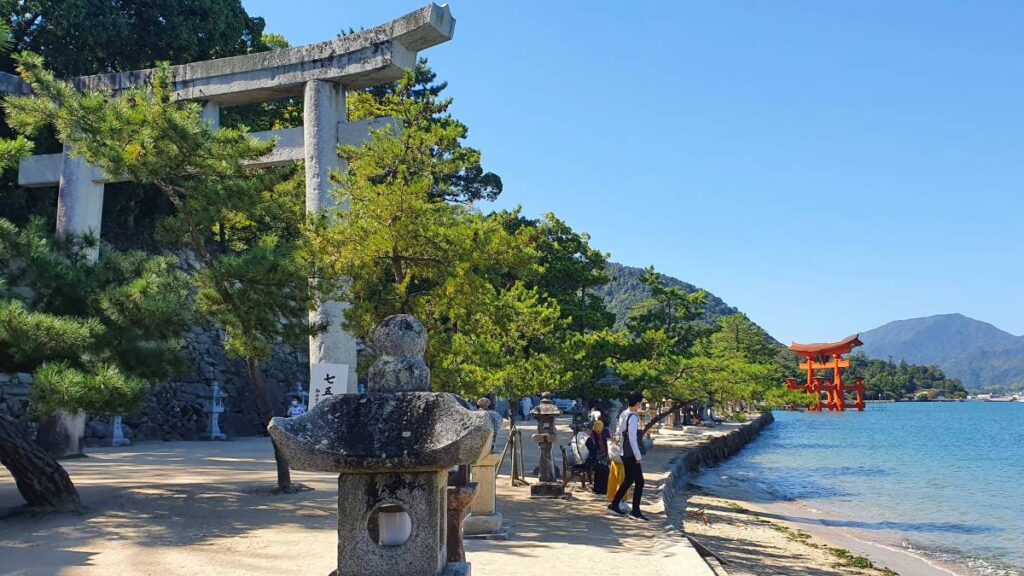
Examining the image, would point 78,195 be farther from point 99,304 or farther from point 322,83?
point 99,304

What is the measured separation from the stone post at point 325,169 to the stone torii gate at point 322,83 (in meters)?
0.01

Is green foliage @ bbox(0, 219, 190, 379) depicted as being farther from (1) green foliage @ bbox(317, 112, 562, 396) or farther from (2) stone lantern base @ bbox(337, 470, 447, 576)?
(2) stone lantern base @ bbox(337, 470, 447, 576)

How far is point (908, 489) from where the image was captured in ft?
76.0

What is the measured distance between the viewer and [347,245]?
30.9 feet

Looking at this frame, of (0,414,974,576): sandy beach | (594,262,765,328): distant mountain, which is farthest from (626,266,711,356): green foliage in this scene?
(594,262,765,328): distant mountain

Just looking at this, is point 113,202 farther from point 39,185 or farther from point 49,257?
point 49,257

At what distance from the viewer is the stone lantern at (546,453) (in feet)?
37.6

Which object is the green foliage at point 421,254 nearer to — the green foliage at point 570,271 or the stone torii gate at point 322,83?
the stone torii gate at point 322,83

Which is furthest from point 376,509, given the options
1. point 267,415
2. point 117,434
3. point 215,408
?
point 215,408

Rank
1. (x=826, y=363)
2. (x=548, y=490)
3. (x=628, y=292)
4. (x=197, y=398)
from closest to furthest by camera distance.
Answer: (x=548, y=490) → (x=197, y=398) → (x=826, y=363) → (x=628, y=292)

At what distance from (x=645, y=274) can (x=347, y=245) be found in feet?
70.3

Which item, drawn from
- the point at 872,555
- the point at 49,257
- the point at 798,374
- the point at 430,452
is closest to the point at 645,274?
the point at 872,555

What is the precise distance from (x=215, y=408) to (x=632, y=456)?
14708 millimetres

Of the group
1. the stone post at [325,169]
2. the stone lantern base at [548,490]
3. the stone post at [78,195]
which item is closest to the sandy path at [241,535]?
the stone lantern base at [548,490]
